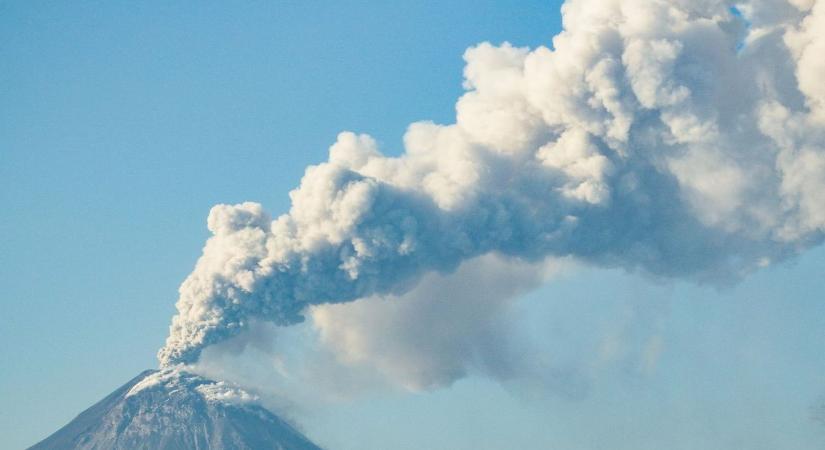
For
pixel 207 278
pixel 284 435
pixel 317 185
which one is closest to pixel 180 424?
pixel 284 435

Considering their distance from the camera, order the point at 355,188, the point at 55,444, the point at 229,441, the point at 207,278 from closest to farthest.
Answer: the point at 355,188, the point at 207,278, the point at 229,441, the point at 55,444

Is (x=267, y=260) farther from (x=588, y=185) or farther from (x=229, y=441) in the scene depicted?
(x=229, y=441)

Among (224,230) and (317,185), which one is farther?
(224,230)

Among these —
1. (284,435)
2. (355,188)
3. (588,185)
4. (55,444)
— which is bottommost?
(55,444)

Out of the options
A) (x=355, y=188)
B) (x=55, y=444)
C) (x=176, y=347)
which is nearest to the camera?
(x=355, y=188)

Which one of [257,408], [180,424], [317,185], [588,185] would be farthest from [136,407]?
[588,185]

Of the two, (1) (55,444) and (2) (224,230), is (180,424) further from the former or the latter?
(2) (224,230)

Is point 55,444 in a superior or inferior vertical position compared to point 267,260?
inferior
